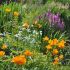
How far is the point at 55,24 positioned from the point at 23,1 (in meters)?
4.24

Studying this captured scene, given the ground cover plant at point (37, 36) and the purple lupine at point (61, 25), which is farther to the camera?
the purple lupine at point (61, 25)

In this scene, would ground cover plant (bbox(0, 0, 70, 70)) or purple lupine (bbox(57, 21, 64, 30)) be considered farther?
purple lupine (bbox(57, 21, 64, 30))

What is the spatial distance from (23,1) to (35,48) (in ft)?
19.2

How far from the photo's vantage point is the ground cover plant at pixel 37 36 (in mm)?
5488

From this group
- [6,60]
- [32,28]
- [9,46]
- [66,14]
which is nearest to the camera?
[6,60]

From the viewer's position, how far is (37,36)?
24.3 feet

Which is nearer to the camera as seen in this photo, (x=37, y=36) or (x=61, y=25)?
(x=37, y=36)

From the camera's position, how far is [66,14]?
859cm

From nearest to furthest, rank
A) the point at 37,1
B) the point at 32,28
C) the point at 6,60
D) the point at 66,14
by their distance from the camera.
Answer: the point at 6,60 → the point at 32,28 → the point at 66,14 → the point at 37,1

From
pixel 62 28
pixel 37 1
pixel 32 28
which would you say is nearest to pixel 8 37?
pixel 32 28

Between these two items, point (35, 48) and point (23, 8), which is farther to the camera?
point (23, 8)

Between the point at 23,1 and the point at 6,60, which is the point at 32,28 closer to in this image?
the point at 6,60

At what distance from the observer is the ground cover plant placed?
549cm

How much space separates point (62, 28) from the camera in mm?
8281
